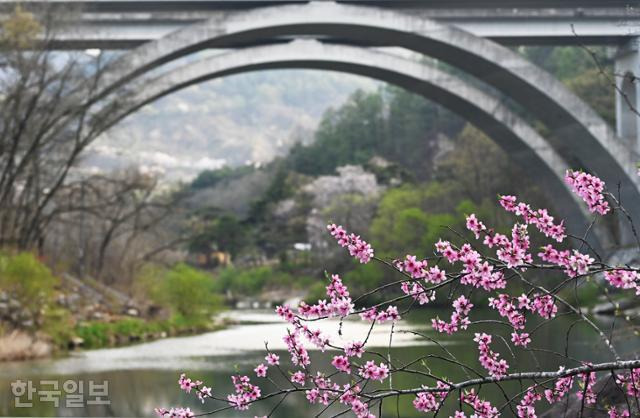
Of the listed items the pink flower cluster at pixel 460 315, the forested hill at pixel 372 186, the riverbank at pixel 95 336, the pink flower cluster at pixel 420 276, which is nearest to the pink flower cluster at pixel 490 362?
the pink flower cluster at pixel 460 315

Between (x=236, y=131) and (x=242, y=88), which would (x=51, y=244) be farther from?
(x=242, y=88)

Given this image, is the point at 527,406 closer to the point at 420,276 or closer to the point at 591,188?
the point at 420,276

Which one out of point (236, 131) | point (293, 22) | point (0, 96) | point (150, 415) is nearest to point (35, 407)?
point (150, 415)

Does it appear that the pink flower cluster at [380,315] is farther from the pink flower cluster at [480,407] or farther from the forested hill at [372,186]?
the forested hill at [372,186]

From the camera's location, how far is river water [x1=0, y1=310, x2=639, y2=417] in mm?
8070

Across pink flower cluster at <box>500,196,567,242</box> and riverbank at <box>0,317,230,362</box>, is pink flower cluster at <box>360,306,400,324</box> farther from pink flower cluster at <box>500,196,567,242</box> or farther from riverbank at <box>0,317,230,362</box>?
riverbank at <box>0,317,230,362</box>

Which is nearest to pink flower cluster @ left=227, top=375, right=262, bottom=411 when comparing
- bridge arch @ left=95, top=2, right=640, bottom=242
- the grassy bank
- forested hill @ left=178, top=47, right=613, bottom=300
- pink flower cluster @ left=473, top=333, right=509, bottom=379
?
pink flower cluster @ left=473, top=333, right=509, bottom=379

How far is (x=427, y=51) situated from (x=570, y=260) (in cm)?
1903

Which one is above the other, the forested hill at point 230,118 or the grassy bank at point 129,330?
the forested hill at point 230,118

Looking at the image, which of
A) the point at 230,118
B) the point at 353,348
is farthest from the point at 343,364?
the point at 230,118

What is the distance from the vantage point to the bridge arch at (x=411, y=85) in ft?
72.3

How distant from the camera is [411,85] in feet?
78.3

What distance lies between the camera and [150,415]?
7.77 meters

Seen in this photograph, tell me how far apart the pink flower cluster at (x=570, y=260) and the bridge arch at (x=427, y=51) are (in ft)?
54.2
